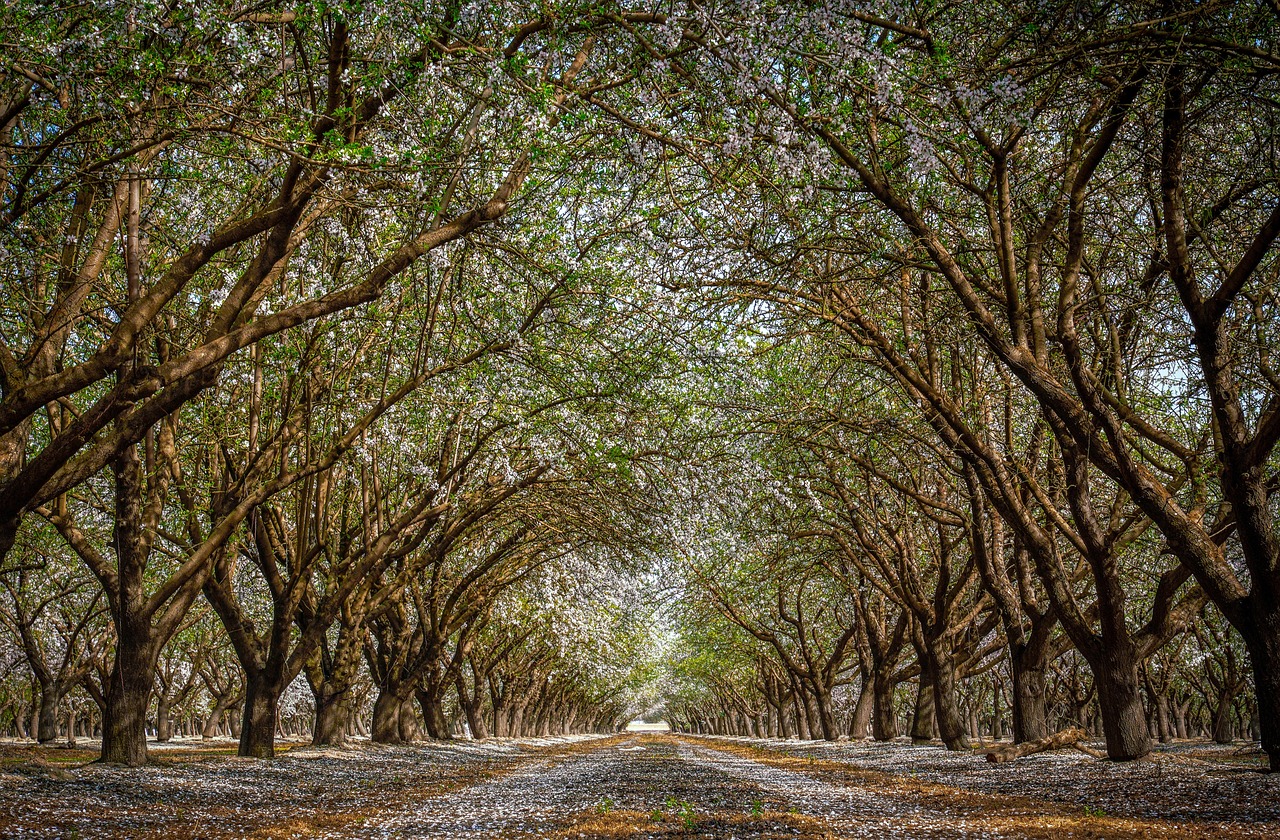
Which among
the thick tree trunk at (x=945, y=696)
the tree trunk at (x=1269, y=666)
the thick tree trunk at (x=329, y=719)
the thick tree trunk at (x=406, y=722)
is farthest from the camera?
the thick tree trunk at (x=406, y=722)

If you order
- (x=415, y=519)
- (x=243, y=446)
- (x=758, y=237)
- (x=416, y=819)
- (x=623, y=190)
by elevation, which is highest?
(x=623, y=190)

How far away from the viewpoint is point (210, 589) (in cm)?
1791

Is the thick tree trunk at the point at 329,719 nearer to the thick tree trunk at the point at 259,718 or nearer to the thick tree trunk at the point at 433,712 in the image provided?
the thick tree trunk at the point at 259,718

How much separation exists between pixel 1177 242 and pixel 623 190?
24.1 feet

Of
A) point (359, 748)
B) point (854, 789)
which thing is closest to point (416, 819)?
point (854, 789)

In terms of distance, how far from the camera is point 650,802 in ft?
37.2

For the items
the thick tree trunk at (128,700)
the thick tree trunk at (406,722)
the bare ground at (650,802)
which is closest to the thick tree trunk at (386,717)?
the thick tree trunk at (406,722)

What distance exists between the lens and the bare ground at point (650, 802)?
826cm

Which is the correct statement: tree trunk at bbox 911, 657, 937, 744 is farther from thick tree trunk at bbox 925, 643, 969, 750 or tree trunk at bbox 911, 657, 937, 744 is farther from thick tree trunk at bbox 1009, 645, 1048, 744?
thick tree trunk at bbox 1009, 645, 1048, 744

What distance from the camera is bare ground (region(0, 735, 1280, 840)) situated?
27.1 feet

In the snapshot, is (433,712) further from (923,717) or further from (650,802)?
(650,802)

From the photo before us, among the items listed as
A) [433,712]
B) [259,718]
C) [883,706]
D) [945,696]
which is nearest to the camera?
[259,718]

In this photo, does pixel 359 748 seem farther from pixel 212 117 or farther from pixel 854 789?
pixel 212 117

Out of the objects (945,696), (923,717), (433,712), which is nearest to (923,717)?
(923,717)
